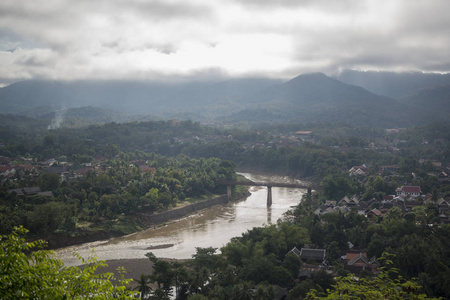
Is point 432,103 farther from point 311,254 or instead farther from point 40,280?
point 40,280

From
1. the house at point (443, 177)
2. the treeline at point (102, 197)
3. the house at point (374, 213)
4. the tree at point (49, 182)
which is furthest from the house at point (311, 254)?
the house at point (443, 177)

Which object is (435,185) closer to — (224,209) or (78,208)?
(224,209)

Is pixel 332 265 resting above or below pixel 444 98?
below

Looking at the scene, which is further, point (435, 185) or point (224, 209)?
point (224, 209)

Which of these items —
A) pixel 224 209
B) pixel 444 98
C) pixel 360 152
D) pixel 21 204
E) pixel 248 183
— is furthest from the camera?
pixel 444 98

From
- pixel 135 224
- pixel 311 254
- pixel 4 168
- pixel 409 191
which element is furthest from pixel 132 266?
pixel 4 168

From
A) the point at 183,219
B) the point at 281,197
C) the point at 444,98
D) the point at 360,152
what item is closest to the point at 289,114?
the point at 444,98
